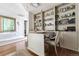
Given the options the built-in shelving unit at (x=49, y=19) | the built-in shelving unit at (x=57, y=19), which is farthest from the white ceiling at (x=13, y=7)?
the built-in shelving unit at (x=49, y=19)

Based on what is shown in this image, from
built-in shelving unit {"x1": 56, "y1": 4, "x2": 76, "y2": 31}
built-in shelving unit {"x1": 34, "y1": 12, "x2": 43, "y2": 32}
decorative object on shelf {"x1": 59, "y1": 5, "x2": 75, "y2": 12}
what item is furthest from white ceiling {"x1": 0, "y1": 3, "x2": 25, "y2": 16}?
decorative object on shelf {"x1": 59, "y1": 5, "x2": 75, "y2": 12}

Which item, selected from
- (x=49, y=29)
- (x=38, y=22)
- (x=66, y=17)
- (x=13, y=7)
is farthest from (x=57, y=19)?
(x=13, y=7)

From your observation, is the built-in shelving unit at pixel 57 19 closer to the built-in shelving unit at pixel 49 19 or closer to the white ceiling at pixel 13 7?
the built-in shelving unit at pixel 49 19

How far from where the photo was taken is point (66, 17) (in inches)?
132

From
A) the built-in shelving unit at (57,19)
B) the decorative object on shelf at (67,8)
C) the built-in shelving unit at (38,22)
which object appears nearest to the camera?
the built-in shelving unit at (38,22)

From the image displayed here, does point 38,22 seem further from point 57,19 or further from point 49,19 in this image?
point 57,19

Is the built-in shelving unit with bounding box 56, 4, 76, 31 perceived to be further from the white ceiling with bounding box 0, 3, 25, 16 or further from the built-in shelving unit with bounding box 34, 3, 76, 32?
the white ceiling with bounding box 0, 3, 25, 16

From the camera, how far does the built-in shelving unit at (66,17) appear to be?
3182mm

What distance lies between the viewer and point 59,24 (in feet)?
11.6

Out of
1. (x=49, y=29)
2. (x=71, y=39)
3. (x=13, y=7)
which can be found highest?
(x=13, y=7)

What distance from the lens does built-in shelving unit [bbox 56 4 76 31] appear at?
10.4 ft

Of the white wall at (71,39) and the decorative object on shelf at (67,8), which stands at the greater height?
the decorative object on shelf at (67,8)

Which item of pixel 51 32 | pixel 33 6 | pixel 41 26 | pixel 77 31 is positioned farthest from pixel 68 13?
pixel 33 6

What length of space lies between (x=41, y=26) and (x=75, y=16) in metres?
1.33
